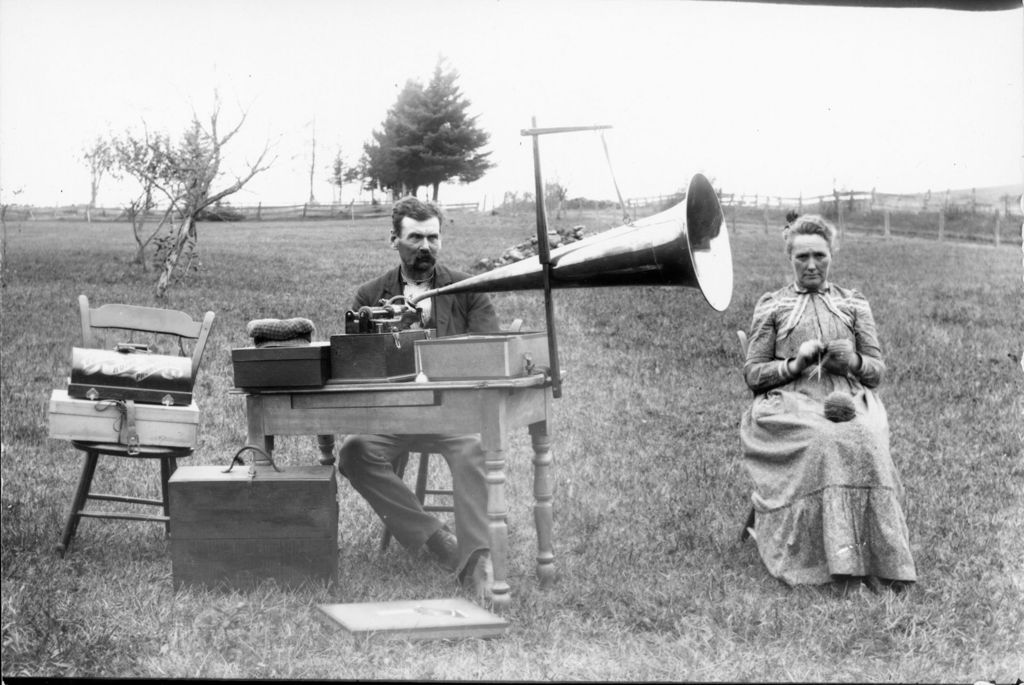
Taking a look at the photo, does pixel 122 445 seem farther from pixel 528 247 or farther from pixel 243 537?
pixel 528 247

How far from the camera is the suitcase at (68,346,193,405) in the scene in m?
4.78

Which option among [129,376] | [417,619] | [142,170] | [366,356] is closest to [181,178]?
[142,170]

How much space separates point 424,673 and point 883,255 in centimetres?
785

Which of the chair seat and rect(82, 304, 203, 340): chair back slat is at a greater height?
rect(82, 304, 203, 340): chair back slat

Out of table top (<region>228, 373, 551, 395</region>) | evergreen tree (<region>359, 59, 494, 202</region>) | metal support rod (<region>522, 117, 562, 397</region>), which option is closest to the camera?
metal support rod (<region>522, 117, 562, 397</region>)

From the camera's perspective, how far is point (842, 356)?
4723 mm

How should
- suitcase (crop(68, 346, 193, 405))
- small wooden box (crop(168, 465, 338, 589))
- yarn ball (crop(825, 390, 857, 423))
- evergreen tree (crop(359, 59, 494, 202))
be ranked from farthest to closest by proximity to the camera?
evergreen tree (crop(359, 59, 494, 202)) → suitcase (crop(68, 346, 193, 405)) → yarn ball (crop(825, 390, 857, 423)) → small wooden box (crop(168, 465, 338, 589))

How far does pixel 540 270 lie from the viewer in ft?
13.1

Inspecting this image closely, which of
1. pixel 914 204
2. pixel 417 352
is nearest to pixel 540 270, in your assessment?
pixel 417 352

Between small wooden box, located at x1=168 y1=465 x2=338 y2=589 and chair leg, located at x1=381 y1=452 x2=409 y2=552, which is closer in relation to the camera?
small wooden box, located at x1=168 y1=465 x2=338 y2=589

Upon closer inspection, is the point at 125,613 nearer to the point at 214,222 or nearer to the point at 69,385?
the point at 69,385

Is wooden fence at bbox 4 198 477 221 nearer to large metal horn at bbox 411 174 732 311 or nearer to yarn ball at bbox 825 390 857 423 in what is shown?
large metal horn at bbox 411 174 732 311

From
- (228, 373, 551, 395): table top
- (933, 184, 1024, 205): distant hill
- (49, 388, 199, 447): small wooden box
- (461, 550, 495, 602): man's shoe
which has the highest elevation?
(933, 184, 1024, 205): distant hill

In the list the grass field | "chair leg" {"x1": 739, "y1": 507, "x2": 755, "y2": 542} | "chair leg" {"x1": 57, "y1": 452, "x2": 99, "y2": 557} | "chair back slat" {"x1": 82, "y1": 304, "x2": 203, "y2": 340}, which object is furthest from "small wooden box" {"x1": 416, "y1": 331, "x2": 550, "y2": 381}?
"chair leg" {"x1": 57, "y1": 452, "x2": 99, "y2": 557}
